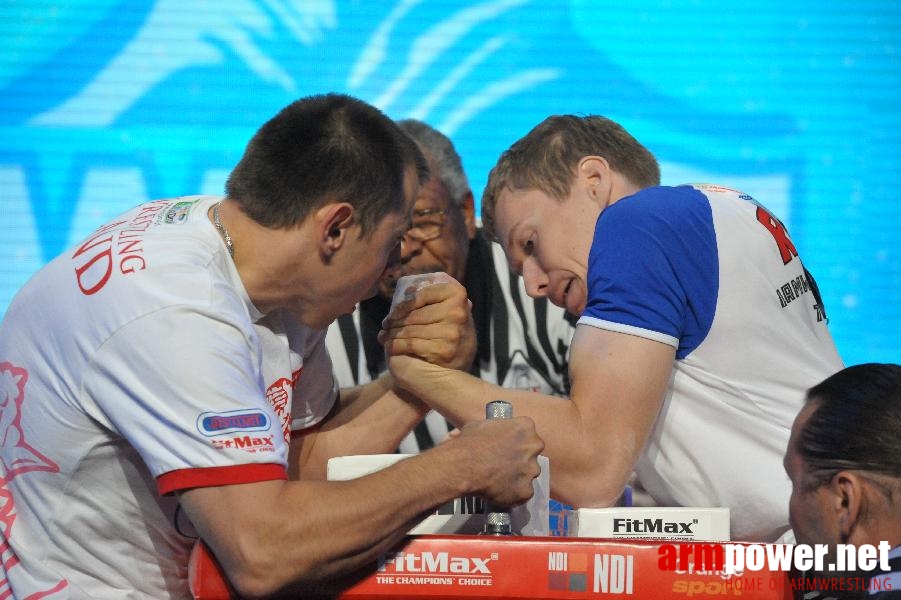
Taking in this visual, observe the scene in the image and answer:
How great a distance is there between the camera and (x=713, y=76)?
4277 millimetres

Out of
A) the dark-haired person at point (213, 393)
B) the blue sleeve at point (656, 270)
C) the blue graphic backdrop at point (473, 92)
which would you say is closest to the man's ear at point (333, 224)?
the dark-haired person at point (213, 393)

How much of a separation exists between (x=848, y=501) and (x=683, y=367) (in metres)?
0.49

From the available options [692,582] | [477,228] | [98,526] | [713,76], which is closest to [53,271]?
[98,526]

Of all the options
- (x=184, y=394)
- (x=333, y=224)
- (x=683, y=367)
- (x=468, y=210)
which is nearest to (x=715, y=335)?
(x=683, y=367)

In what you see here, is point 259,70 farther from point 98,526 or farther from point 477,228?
point 98,526

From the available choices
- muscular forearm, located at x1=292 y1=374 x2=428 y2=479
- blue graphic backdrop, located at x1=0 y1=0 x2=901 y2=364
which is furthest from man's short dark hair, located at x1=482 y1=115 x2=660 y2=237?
blue graphic backdrop, located at x1=0 y1=0 x2=901 y2=364

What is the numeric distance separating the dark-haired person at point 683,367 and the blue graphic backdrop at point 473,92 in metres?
2.35

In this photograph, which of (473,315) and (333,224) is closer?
(333,224)

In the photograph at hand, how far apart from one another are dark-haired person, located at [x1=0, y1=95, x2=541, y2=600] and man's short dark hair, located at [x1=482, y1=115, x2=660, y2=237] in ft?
1.80

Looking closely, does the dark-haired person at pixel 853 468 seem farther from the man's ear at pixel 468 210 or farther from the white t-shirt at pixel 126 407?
the man's ear at pixel 468 210

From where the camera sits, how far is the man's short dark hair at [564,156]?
226 cm

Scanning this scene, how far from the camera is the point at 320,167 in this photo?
1.65 m

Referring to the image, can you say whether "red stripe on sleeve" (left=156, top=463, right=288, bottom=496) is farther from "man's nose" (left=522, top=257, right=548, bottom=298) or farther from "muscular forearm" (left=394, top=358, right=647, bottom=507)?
"man's nose" (left=522, top=257, right=548, bottom=298)

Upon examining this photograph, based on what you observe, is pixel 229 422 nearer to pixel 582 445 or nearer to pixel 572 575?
pixel 572 575
